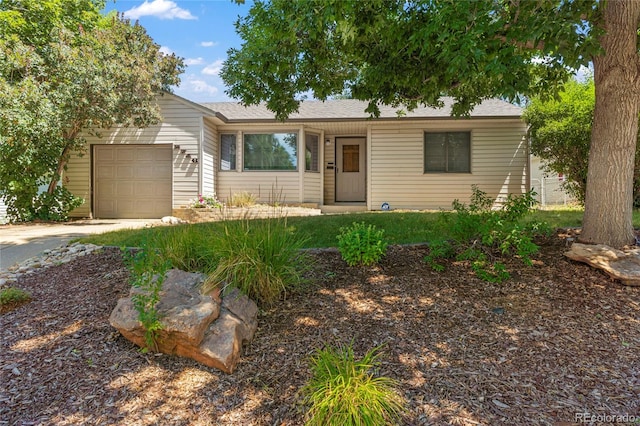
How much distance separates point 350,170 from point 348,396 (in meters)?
10.6

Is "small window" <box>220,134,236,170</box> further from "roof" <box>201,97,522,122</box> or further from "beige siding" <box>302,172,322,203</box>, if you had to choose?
"beige siding" <box>302,172,322,203</box>

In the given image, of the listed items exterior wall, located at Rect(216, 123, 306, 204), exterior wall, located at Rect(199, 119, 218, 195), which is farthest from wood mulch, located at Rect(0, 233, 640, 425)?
exterior wall, located at Rect(216, 123, 306, 204)

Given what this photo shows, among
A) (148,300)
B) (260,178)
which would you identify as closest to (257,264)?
(148,300)

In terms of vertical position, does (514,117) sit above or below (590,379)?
above

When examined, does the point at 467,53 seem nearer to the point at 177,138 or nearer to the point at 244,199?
the point at 244,199

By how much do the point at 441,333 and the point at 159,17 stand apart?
13750mm

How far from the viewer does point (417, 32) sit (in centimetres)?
330

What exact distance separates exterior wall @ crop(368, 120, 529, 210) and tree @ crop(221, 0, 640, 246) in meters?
5.71

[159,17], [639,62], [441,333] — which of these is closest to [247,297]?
[441,333]

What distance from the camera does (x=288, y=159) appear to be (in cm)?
1107

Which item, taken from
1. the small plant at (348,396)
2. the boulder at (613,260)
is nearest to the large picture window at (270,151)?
the boulder at (613,260)

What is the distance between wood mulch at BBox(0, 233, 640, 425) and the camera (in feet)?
6.50

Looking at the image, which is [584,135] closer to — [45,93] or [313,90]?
[313,90]

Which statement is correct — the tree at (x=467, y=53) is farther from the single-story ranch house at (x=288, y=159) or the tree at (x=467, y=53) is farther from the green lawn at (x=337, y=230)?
the single-story ranch house at (x=288, y=159)
